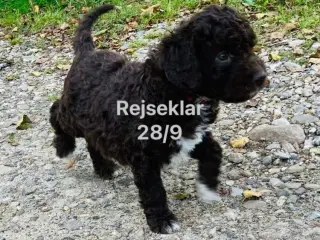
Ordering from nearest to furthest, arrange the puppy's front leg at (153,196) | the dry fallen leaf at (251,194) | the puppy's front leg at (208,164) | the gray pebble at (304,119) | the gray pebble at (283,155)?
the puppy's front leg at (153,196)
the puppy's front leg at (208,164)
the dry fallen leaf at (251,194)
the gray pebble at (283,155)
the gray pebble at (304,119)

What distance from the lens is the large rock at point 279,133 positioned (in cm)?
425

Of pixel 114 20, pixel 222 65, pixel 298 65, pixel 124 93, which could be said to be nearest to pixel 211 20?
pixel 222 65

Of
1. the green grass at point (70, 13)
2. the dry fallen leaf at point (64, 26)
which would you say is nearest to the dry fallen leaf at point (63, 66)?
the green grass at point (70, 13)

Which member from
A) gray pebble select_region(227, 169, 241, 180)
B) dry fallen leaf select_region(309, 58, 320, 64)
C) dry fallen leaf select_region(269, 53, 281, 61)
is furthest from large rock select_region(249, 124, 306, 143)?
dry fallen leaf select_region(269, 53, 281, 61)

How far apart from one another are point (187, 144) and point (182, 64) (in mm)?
497

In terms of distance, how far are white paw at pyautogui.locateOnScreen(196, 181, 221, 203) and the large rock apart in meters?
0.83

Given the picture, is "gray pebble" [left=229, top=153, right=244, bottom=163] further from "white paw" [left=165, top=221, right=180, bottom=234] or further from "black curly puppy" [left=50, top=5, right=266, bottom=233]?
"white paw" [left=165, top=221, right=180, bottom=234]

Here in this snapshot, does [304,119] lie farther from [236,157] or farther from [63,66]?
[63,66]

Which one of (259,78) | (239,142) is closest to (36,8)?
(239,142)

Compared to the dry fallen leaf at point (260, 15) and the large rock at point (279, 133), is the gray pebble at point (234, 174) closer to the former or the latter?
the large rock at point (279, 133)

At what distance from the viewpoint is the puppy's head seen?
310 centimetres

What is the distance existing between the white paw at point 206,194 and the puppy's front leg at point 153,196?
28 cm

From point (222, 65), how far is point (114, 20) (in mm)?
4299

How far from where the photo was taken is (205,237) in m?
3.42
